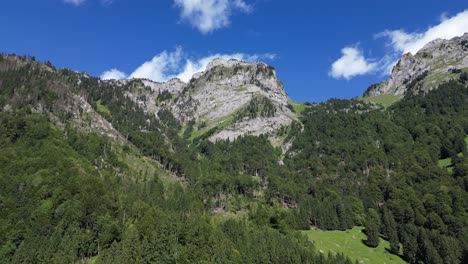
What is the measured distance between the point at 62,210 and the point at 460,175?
175m

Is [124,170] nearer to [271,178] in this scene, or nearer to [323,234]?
[271,178]

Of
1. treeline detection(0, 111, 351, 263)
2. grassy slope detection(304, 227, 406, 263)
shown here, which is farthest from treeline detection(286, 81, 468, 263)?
treeline detection(0, 111, 351, 263)

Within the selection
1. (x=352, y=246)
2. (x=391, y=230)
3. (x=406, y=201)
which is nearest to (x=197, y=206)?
(x=352, y=246)

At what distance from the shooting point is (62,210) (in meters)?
109

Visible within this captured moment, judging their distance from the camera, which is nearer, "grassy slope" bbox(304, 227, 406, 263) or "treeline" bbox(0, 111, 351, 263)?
"treeline" bbox(0, 111, 351, 263)

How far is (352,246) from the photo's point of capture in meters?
126

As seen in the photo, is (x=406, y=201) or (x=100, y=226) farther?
(x=406, y=201)

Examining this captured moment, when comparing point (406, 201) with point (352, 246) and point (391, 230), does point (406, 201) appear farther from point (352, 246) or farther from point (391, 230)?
point (352, 246)

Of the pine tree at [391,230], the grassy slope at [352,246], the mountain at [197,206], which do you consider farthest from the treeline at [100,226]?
the pine tree at [391,230]

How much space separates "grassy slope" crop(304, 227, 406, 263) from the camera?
11725 cm

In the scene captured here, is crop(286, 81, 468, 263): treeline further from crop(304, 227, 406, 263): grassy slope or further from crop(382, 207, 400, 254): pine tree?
crop(304, 227, 406, 263): grassy slope

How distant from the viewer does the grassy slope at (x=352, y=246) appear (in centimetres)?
11725

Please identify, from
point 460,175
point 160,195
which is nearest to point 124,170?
point 160,195

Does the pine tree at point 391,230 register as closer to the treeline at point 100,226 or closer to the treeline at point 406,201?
the treeline at point 406,201
